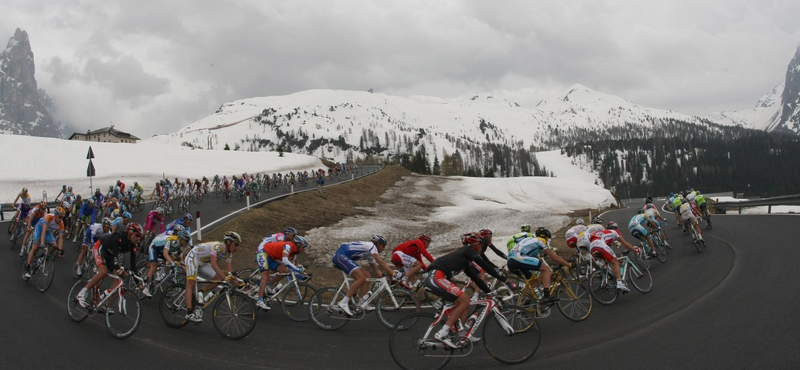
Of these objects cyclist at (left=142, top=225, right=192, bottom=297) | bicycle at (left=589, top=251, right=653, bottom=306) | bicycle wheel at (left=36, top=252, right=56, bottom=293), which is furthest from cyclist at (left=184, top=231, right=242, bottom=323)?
bicycle at (left=589, top=251, right=653, bottom=306)

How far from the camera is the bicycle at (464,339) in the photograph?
7.33 metres

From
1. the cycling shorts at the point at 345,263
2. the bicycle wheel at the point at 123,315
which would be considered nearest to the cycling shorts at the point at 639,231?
the cycling shorts at the point at 345,263

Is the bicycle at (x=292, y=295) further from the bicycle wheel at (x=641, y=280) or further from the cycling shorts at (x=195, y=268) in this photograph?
the bicycle wheel at (x=641, y=280)

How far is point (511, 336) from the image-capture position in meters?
7.81

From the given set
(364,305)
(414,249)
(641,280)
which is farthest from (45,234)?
(641,280)

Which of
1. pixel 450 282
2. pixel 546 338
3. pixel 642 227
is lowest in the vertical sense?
pixel 546 338

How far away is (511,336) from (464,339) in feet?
3.15

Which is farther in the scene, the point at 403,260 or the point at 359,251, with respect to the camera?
the point at 403,260

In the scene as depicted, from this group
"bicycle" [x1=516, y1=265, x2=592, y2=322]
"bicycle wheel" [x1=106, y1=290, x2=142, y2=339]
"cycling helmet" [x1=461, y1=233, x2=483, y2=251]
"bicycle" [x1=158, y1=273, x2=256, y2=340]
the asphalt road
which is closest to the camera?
the asphalt road

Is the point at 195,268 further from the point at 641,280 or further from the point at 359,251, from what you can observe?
the point at 641,280

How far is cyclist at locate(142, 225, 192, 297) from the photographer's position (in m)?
10.7

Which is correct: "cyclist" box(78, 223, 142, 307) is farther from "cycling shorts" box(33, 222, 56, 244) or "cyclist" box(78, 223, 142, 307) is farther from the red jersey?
the red jersey

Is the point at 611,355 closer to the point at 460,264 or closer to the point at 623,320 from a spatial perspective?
the point at 623,320

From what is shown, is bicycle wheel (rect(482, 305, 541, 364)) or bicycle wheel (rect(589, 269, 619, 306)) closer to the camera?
bicycle wheel (rect(482, 305, 541, 364))
